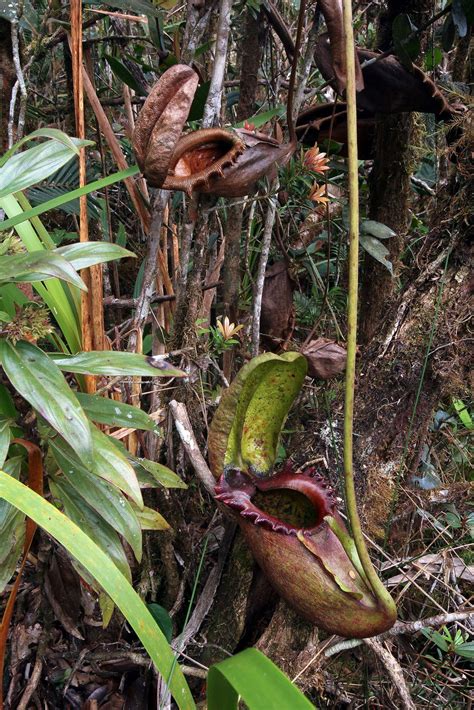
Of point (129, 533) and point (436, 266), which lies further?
point (436, 266)

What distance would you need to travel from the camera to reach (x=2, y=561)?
2.73 ft

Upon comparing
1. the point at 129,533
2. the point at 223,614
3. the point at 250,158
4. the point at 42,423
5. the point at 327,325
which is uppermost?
the point at 250,158

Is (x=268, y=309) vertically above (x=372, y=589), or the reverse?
(x=268, y=309)

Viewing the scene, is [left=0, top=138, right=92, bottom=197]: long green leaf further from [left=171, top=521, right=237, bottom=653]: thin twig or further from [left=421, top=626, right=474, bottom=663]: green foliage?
[left=421, top=626, right=474, bottom=663]: green foliage

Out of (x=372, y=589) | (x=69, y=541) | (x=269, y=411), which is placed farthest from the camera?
(x=269, y=411)

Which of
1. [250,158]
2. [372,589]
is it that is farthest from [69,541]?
[250,158]

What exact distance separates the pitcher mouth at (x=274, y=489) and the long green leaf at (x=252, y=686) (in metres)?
0.25

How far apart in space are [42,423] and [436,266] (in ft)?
2.58

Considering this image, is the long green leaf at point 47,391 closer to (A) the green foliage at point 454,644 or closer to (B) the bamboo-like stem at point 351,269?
(B) the bamboo-like stem at point 351,269

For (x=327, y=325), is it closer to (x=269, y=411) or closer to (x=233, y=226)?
(x=233, y=226)

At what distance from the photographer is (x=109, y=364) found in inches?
34.0

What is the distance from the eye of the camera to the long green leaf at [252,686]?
0.56 meters

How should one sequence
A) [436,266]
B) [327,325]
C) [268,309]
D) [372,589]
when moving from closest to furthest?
[372,589], [436,266], [268,309], [327,325]

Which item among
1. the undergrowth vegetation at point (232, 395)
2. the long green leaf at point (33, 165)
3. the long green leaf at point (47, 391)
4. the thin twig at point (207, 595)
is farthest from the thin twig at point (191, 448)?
the long green leaf at point (33, 165)
